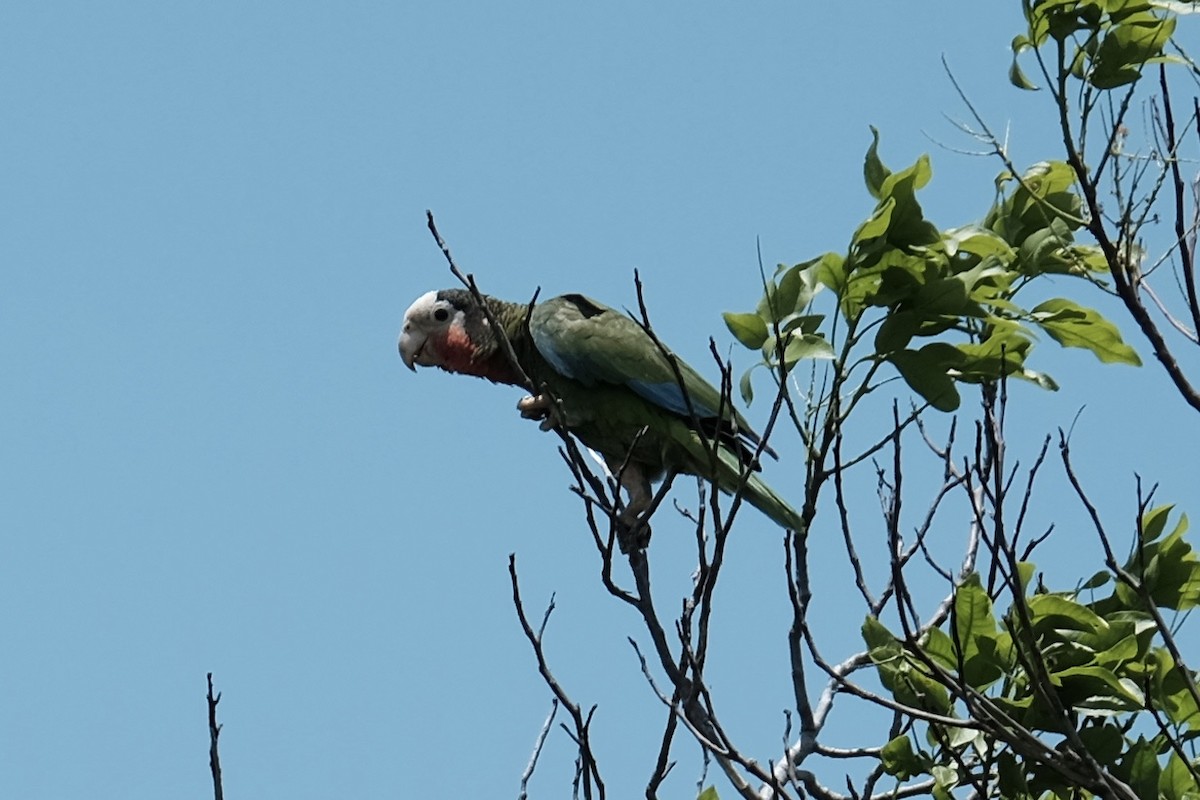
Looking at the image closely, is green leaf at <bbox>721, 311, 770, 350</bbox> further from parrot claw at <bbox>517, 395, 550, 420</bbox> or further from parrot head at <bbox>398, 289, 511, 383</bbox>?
parrot head at <bbox>398, 289, 511, 383</bbox>

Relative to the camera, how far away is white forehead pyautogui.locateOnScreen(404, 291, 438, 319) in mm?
5770

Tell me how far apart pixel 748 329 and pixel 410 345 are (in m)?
2.68

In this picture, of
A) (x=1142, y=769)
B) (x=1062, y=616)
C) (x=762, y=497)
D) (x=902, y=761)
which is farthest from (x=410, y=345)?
(x=1142, y=769)

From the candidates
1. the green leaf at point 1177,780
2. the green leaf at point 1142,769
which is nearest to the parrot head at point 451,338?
the green leaf at point 1142,769

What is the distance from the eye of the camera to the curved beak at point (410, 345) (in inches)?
228

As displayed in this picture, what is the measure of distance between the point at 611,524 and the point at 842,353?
0.64m

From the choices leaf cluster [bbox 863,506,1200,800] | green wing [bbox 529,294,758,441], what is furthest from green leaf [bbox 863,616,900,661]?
green wing [bbox 529,294,758,441]

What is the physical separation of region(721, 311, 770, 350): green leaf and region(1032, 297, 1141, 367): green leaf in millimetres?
618

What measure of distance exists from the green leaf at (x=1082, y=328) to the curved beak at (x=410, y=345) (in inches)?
115

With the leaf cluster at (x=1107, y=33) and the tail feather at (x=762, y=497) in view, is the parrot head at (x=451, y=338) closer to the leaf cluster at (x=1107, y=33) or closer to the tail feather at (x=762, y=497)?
the tail feather at (x=762, y=497)

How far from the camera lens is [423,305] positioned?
5.79 meters

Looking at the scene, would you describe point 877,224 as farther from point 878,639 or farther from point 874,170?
point 878,639

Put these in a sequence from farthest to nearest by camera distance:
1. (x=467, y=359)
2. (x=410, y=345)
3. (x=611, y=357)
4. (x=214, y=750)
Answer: (x=410, y=345), (x=467, y=359), (x=611, y=357), (x=214, y=750)

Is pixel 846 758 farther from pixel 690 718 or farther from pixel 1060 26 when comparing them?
pixel 1060 26
